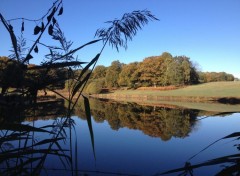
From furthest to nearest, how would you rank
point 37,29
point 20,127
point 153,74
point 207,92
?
point 153,74
point 207,92
point 37,29
point 20,127

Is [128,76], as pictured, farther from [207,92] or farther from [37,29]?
[37,29]

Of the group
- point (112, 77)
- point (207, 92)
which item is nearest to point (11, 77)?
point (207, 92)

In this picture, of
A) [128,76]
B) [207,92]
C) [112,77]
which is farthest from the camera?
[112,77]

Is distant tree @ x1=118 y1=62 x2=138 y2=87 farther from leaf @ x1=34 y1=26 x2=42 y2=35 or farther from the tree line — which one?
leaf @ x1=34 y1=26 x2=42 y2=35

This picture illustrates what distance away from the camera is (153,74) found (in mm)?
61969

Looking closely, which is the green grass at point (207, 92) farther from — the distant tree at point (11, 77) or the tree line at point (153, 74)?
the distant tree at point (11, 77)

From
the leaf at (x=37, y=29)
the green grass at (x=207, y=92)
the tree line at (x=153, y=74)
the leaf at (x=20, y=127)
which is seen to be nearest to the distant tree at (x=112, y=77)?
the tree line at (x=153, y=74)

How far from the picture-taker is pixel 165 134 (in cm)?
1345

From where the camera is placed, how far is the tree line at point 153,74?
187 feet

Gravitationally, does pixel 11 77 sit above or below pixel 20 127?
above

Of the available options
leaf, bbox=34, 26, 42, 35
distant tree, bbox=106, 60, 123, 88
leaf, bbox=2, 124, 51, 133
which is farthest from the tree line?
leaf, bbox=2, 124, 51, 133

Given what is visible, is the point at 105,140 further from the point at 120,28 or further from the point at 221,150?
the point at 120,28

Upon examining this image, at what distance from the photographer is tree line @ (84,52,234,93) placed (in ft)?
187

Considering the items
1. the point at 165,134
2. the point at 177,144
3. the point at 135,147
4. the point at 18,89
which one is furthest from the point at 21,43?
the point at 165,134
